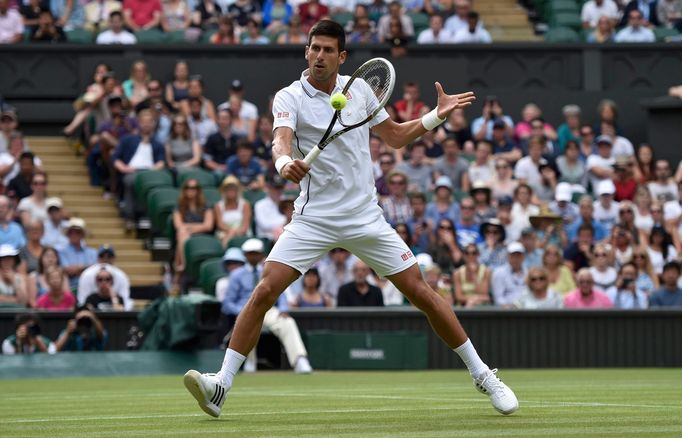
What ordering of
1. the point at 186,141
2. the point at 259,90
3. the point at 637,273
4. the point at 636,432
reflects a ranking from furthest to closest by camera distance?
1. the point at 259,90
2. the point at 186,141
3. the point at 637,273
4. the point at 636,432

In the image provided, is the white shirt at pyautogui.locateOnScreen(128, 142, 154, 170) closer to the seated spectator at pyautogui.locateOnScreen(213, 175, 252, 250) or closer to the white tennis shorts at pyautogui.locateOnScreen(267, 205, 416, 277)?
the seated spectator at pyautogui.locateOnScreen(213, 175, 252, 250)

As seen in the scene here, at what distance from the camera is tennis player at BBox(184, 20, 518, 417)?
7.82 metres

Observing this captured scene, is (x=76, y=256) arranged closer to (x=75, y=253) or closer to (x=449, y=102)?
(x=75, y=253)

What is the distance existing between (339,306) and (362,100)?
8.63 m

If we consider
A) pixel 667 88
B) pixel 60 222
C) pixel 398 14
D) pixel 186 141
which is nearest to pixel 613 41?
pixel 667 88

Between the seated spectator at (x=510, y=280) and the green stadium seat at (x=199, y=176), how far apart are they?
13.3ft

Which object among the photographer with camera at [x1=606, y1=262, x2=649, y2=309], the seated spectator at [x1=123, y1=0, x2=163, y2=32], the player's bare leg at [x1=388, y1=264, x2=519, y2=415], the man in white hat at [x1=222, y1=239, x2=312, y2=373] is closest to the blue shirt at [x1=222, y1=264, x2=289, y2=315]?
the man in white hat at [x1=222, y1=239, x2=312, y2=373]

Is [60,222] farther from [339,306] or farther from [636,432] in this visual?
[636,432]

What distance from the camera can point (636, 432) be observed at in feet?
21.6

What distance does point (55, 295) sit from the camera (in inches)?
632

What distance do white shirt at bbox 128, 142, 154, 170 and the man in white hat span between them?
11.2 feet

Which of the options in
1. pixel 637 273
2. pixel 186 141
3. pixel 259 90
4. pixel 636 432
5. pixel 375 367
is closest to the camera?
pixel 636 432

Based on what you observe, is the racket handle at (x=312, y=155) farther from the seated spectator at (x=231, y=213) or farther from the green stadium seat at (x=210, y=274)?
the seated spectator at (x=231, y=213)

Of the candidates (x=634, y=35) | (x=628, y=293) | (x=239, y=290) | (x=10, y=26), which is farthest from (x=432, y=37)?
(x=239, y=290)
